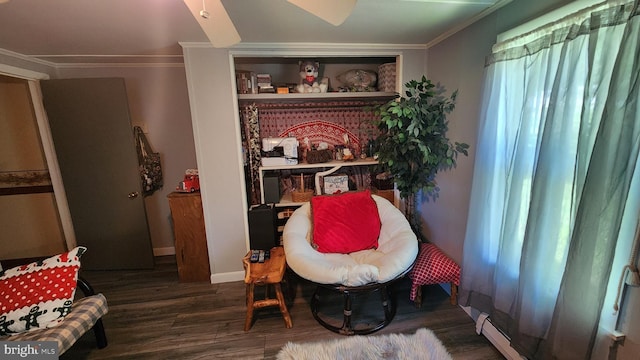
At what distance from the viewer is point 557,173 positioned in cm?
124

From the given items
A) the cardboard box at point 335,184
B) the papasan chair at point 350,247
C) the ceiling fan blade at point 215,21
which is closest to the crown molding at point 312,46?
the ceiling fan blade at point 215,21

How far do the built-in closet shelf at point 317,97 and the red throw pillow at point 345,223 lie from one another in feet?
3.14

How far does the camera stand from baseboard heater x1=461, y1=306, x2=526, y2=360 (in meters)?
1.63

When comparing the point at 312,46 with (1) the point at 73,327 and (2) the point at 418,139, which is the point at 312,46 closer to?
(2) the point at 418,139

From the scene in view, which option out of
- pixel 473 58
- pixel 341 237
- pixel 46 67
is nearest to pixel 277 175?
pixel 341 237

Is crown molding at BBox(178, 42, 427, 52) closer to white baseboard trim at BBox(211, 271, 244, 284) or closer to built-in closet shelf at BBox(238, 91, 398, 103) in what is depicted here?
built-in closet shelf at BBox(238, 91, 398, 103)

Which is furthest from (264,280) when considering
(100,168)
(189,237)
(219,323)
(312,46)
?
(100,168)

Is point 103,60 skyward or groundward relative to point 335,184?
skyward

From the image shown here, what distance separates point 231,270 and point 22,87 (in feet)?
9.49

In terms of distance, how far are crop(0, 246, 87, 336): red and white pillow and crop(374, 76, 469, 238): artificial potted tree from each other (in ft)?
7.99

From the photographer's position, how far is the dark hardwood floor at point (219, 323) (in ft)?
5.89

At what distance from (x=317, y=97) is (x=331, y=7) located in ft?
4.87

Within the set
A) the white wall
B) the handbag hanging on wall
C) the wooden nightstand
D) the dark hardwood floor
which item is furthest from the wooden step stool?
the handbag hanging on wall

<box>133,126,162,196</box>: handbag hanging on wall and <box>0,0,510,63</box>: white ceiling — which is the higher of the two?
<box>0,0,510,63</box>: white ceiling
